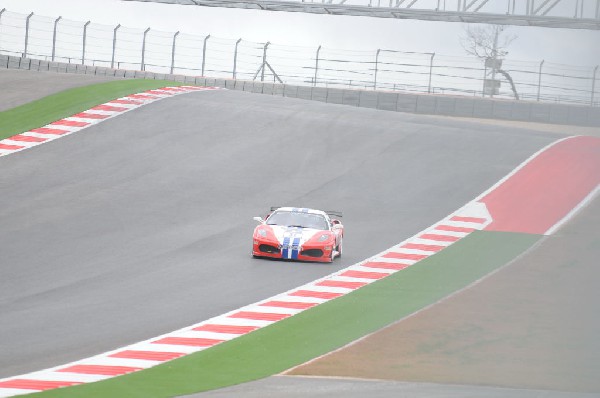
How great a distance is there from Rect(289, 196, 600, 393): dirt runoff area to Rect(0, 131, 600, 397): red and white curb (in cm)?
171

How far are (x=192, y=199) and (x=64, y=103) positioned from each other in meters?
11.5

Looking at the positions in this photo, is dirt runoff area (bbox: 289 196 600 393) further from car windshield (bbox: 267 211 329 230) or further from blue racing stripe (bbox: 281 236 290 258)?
blue racing stripe (bbox: 281 236 290 258)

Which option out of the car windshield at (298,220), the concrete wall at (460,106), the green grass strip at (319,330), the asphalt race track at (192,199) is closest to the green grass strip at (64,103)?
the asphalt race track at (192,199)

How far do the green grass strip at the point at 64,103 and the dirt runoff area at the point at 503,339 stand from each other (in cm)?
1742

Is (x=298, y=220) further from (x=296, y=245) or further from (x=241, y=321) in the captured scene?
(x=241, y=321)

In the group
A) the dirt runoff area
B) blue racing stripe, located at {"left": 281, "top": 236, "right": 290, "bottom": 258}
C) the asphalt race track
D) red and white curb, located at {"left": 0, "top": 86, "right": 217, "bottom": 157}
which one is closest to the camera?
the dirt runoff area

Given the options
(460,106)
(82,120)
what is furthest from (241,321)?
(460,106)

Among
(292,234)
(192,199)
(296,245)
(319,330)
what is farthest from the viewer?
(192,199)

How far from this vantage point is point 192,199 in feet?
88.9

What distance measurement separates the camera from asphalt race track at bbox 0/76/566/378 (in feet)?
56.0

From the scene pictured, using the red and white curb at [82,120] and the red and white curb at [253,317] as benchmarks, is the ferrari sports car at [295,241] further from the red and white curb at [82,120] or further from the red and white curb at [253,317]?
the red and white curb at [82,120]

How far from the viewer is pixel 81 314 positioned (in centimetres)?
1653

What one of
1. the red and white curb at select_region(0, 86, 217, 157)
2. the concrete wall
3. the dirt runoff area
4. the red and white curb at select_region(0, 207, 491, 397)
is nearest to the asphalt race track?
the red and white curb at select_region(0, 207, 491, 397)

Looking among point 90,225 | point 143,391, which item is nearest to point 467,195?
point 90,225
